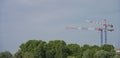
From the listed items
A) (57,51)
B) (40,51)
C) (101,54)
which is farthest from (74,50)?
(101,54)

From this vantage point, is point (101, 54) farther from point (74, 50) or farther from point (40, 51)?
point (74, 50)

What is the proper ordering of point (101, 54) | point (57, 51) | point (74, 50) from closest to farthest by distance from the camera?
point (101, 54) < point (57, 51) < point (74, 50)


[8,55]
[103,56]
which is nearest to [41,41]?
[8,55]

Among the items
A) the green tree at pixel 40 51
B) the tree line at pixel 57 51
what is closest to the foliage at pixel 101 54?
the tree line at pixel 57 51

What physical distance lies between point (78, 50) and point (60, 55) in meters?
4.80

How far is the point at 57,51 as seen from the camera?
52.4 m

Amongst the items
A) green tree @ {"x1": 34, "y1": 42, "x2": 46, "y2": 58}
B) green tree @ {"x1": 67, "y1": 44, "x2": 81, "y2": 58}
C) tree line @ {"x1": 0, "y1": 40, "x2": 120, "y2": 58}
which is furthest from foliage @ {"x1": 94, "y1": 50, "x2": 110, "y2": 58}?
green tree @ {"x1": 34, "y1": 42, "x2": 46, "y2": 58}

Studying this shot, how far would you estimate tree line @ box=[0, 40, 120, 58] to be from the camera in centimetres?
4844

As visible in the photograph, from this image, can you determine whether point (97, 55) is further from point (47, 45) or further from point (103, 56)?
point (47, 45)

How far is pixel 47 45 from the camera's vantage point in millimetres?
55375

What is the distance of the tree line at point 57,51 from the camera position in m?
48.4

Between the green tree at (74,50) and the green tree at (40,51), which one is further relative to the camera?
the green tree at (74,50)

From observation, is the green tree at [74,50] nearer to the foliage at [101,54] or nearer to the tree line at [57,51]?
the tree line at [57,51]

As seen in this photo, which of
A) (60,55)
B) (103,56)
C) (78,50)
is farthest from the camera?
(78,50)
